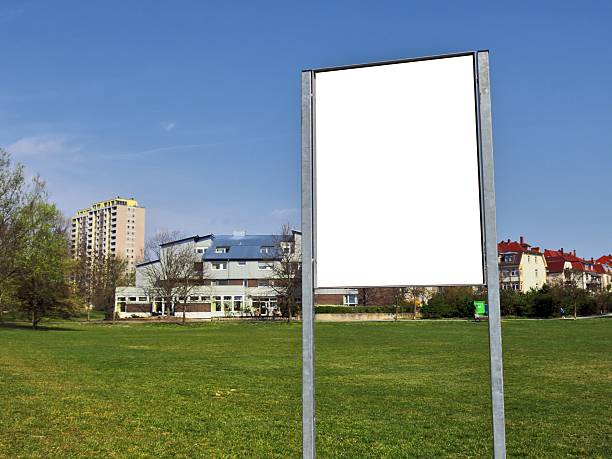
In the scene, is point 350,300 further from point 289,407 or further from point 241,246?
point 289,407

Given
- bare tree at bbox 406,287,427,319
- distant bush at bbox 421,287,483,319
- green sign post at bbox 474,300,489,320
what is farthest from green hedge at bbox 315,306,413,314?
green sign post at bbox 474,300,489,320

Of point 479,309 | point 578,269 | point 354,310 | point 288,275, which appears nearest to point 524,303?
point 479,309

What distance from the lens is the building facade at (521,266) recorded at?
107 m

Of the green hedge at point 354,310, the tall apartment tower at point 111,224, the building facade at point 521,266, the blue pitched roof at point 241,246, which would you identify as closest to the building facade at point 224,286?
the blue pitched roof at point 241,246

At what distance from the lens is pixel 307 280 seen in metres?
5.20

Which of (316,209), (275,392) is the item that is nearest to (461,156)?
(316,209)

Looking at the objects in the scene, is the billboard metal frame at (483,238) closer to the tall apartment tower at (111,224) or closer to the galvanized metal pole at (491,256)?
the galvanized metal pole at (491,256)

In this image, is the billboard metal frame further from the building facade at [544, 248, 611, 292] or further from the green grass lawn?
the building facade at [544, 248, 611, 292]

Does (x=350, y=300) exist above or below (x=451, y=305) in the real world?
above

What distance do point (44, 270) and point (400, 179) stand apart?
4446 cm

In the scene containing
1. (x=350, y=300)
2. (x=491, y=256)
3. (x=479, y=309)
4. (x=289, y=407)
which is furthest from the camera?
(x=350, y=300)

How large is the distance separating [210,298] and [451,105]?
77445 mm

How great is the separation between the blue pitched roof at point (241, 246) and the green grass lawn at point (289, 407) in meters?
64.5

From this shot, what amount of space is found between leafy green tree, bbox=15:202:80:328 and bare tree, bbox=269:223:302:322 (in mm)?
21718
